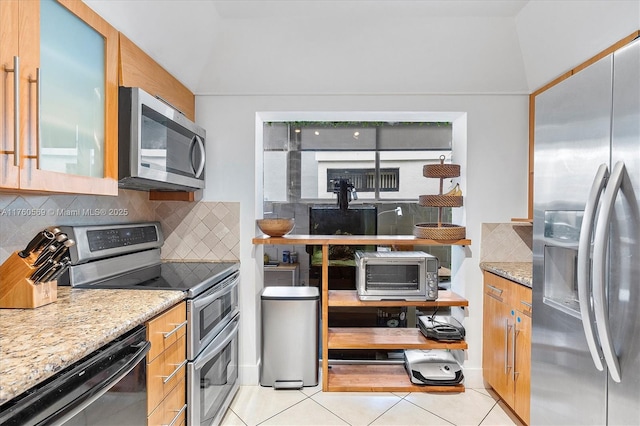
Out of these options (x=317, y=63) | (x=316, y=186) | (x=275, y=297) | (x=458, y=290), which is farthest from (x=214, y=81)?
(x=458, y=290)

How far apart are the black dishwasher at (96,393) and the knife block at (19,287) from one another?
43 cm

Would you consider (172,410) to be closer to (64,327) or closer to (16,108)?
(64,327)

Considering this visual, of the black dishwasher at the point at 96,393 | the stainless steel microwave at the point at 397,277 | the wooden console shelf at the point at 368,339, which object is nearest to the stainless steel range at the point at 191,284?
the black dishwasher at the point at 96,393

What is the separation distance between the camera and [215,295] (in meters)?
1.95

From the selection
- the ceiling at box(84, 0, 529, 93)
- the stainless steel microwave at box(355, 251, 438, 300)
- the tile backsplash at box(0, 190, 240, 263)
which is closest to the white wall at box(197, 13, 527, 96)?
the ceiling at box(84, 0, 529, 93)

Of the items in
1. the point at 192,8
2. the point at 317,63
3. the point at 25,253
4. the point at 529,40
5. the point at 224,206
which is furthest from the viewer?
the point at 224,206

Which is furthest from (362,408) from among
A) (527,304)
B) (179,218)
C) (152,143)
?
(152,143)

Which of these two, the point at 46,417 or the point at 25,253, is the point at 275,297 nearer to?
the point at 25,253

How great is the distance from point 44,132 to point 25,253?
Result: 50cm

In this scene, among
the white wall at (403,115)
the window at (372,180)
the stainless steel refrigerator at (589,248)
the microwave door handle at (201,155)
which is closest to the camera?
the stainless steel refrigerator at (589,248)

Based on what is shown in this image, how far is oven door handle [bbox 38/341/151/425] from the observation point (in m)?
0.89

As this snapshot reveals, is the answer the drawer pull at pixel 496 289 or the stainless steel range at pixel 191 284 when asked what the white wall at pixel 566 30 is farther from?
the stainless steel range at pixel 191 284

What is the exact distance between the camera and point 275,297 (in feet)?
8.08

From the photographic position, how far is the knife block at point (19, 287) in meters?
1.30
